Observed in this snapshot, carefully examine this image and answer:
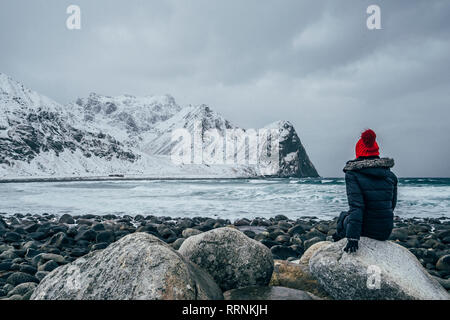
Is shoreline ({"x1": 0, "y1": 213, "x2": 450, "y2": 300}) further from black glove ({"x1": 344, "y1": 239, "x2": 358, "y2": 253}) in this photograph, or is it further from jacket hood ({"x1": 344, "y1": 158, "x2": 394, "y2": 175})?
jacket hood ({"x1": 344, "y1": 158, "x2": 394, "y2": 175})

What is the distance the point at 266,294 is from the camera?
12.0 ft

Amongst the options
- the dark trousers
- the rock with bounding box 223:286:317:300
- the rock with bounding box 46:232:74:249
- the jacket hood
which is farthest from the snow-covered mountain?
the jacket hood

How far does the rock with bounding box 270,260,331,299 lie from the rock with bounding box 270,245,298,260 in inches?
123

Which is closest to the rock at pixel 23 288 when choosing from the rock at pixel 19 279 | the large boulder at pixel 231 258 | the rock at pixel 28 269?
the rock at pixel 19 279

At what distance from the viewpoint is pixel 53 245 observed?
29.3 ft

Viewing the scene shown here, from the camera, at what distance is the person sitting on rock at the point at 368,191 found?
3877mm

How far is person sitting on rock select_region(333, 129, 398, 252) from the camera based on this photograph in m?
3.88

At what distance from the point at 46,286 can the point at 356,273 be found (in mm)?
3695

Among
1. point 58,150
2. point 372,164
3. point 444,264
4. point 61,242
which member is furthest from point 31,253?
point 58,150

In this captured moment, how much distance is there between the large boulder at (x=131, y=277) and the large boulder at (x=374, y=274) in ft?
5.32

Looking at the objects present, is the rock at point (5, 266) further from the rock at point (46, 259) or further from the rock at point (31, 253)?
the rock at point (31, 253)

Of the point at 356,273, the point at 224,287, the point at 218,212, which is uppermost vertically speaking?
the point at 356,273

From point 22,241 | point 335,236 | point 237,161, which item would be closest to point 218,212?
point 22,241
